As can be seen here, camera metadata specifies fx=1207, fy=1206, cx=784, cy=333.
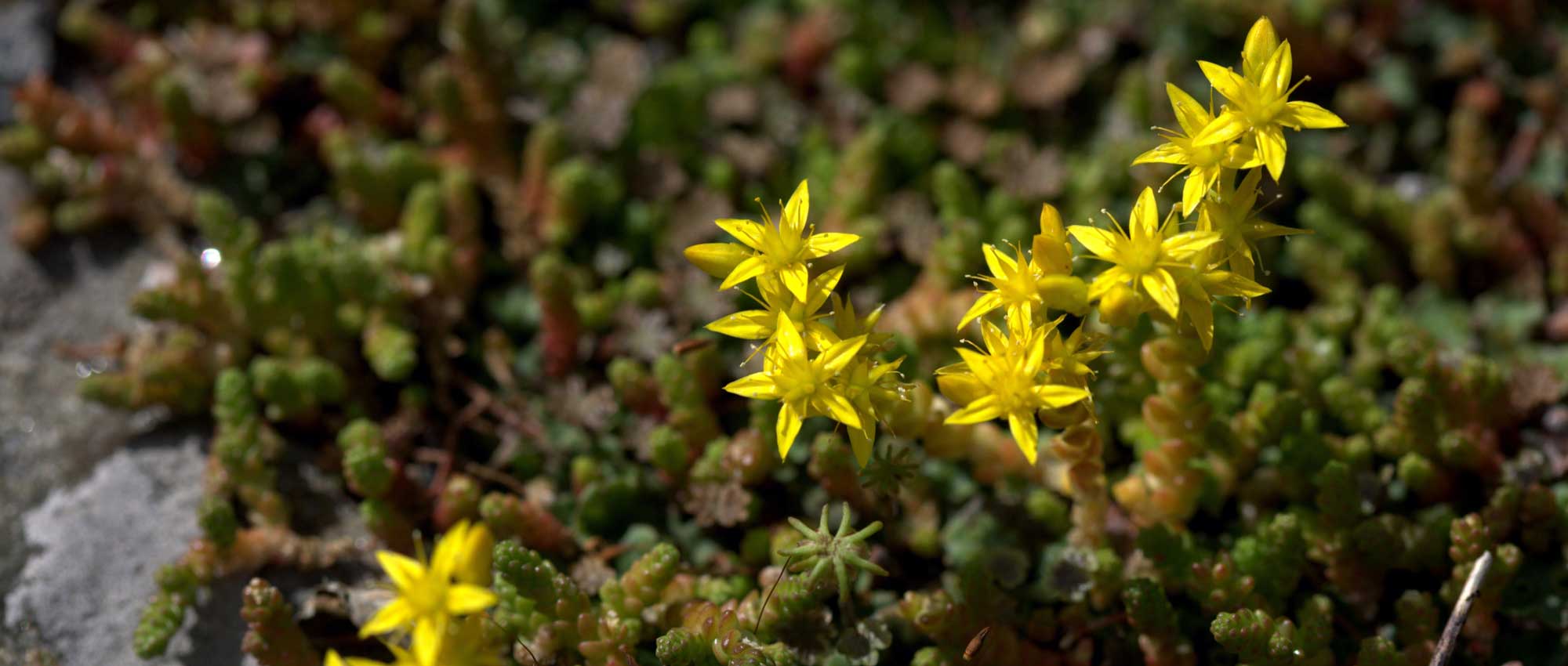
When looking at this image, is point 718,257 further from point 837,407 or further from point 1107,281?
point 1107,281

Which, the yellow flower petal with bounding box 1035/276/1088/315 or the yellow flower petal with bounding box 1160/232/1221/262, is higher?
the yellow flower petal with bounding box 1160/232/1221/262

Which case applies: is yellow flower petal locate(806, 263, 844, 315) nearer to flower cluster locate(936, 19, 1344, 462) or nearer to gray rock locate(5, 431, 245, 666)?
flower cluster locate(936, 19, 1344, 462)

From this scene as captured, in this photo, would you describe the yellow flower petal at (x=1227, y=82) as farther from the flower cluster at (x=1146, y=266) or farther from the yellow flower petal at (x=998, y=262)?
the yellow flower petal at (x=998, y=262)

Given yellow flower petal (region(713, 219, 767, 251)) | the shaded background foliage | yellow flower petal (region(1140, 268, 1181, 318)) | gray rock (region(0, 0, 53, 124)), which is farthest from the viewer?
gray rock (region(0, 0, 53, 124))

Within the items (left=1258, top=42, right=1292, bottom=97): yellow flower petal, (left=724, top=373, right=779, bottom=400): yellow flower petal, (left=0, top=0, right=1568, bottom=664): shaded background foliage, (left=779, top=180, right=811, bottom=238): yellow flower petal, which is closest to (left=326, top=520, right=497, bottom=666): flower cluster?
(left=0, top=0, right=1568, bottom=664): shaded background foliage

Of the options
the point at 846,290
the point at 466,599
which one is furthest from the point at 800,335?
the point at 846,290

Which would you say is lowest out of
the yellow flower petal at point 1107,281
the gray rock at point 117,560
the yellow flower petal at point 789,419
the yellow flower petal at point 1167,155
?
the gray rock at point 117,560

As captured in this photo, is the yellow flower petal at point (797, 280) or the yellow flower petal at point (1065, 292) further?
the yellow flower petal at point (797, 280)

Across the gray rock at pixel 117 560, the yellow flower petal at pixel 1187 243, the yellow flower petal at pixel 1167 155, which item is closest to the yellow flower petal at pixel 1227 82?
the yellow flower petal at pixel 1167 155
